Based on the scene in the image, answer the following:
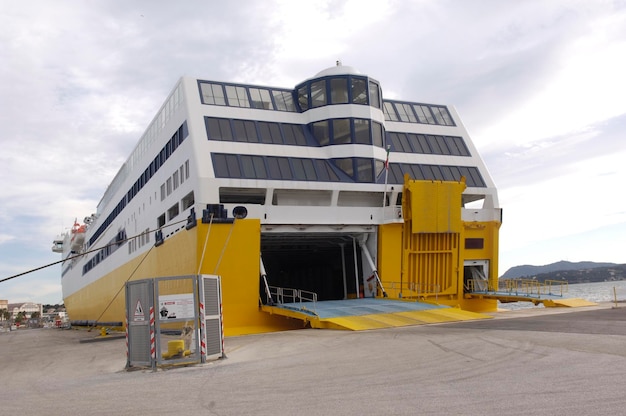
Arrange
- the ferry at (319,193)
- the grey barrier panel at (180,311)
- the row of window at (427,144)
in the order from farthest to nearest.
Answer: the row of window at (427,144), the ferry at (319,193), the grey barrier panel at (180,311)

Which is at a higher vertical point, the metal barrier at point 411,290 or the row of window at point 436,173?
the row of window at point 436,173

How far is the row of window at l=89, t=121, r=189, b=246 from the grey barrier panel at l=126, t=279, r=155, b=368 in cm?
1175

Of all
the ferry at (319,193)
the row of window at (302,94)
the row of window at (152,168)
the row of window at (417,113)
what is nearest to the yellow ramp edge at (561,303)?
the ferry at (319,193)

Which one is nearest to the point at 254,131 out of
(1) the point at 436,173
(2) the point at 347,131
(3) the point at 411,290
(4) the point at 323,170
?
(4) the point at 323,170

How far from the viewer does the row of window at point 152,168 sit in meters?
24.8

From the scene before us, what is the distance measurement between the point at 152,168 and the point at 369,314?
55.5 feet

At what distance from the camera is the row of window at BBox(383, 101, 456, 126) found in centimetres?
2886

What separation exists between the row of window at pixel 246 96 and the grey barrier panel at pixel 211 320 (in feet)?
42.0

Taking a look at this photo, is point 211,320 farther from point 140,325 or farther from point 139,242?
point 139,242

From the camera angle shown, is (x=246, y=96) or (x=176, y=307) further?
(x=246, y=96)

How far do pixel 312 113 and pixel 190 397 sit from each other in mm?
19000

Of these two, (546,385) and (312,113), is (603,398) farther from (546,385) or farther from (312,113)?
(312,113)

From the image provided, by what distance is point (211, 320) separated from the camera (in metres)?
13.1

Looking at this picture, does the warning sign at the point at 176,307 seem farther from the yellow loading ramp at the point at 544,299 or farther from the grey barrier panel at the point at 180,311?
the yellow loading ramp at the point at 544,299
